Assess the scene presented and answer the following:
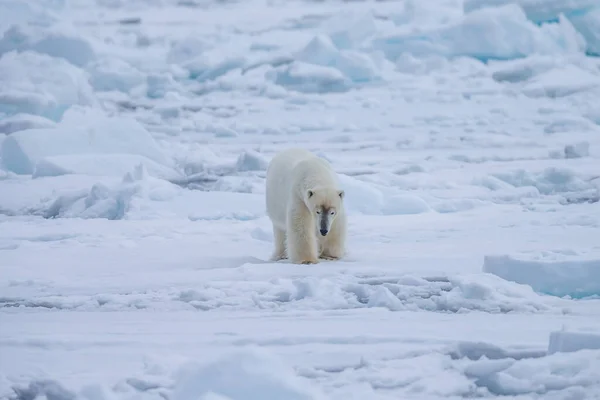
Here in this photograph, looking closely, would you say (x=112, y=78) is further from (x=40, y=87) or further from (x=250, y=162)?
(x=250, y=162)

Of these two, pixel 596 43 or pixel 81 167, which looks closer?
pixel 81 167

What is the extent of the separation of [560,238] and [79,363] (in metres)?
2.60

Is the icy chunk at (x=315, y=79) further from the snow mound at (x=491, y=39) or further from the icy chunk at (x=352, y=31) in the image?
the snow mound at (x=491, y=39)

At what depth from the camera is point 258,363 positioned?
171 cm

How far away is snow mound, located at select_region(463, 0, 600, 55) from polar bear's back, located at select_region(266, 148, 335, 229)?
38.8ft

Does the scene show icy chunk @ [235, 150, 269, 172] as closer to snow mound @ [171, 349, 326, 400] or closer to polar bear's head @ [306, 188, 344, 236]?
polar bear's head @ [306, 188, 344, 236]

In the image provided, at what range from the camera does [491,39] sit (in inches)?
557

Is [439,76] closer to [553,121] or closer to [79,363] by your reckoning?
[553,121]

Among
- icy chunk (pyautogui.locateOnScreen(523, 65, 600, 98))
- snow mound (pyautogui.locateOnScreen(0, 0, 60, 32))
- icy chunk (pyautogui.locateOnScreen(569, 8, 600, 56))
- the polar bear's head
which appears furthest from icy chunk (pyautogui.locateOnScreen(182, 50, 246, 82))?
the polar bear's head

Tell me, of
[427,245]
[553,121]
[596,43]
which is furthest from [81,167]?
[596,43]

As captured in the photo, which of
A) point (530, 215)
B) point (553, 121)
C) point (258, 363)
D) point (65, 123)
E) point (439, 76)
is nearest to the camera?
point (258, 363)

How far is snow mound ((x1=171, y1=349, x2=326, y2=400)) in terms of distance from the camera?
1676 millimetres

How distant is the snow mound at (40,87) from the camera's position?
9.19 meters

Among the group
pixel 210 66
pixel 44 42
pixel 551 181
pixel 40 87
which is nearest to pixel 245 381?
pixel 551 181
